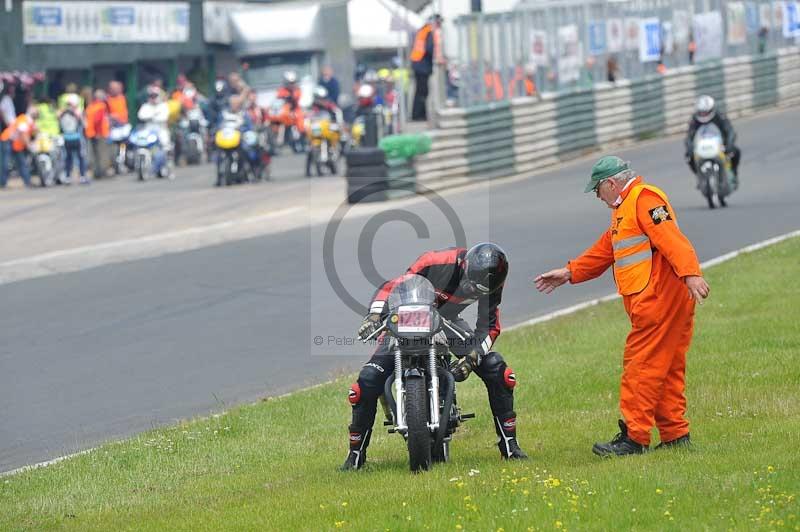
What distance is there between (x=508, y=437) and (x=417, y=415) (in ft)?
2.39

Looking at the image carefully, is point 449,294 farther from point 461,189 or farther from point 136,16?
point 136,16

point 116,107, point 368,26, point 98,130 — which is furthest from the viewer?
point 368,26

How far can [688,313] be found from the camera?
288 inches

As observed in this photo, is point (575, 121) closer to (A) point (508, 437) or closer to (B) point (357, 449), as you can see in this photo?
(A) point (508, 437)

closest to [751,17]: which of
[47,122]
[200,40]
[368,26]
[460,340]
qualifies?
[368,26]

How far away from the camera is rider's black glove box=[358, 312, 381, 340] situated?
724 centimetres

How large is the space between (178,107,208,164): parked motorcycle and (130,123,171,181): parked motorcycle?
387cm

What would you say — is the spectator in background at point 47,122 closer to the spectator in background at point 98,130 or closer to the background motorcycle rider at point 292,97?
the spectator in background at point 98,130

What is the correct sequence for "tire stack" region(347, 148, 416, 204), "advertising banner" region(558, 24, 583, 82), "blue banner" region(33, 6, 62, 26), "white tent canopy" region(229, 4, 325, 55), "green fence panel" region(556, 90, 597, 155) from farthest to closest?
"white tent canopy" region(229, 4, 325, 55) → "blue banner" region(33, 6, 62, 26) → "advertising banner" region(558, 24, 583, 82) → "green fence panel" region(556, 90, 597, 155) → "tire stack" region(347, 148, 416, 204)

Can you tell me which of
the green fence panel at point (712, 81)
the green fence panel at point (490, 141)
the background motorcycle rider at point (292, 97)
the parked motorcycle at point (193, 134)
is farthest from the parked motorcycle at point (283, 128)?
the green fence panel at point (712, 81)

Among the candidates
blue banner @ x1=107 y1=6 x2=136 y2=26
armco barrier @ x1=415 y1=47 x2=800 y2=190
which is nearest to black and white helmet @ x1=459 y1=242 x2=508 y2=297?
armco barrier @ x1=415 y1=47 x2=800 y2=190

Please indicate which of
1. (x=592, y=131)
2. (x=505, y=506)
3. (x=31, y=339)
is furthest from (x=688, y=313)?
(x=592, y=131)

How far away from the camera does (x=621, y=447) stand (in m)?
7.37

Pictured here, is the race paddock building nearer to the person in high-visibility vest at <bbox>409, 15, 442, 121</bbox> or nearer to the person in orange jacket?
the person in high-visibility vest at <bbox>409, 15, 442, 121</bbox>
